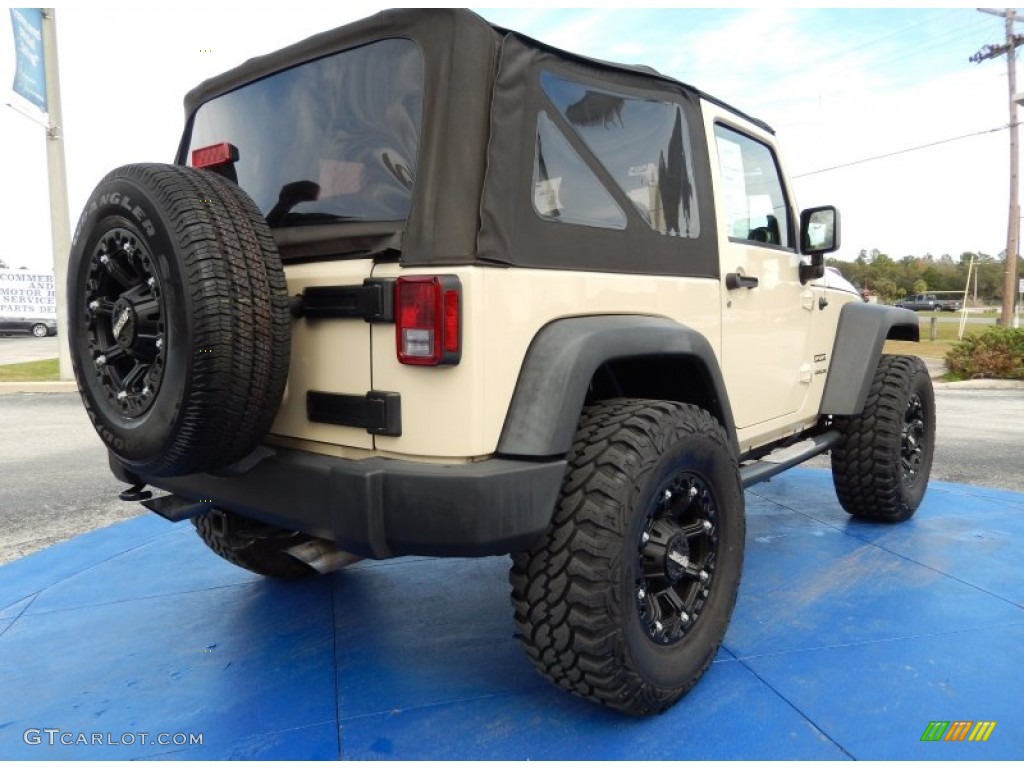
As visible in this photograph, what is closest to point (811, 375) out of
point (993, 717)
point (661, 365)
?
point (661, 365)

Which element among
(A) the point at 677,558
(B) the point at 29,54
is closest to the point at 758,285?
(A) the point at 677,558

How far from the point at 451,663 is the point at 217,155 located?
1.97m

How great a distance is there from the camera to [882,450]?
3.80 meters

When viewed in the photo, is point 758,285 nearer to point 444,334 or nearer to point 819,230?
point 819,230

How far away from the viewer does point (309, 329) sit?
2119 millimetres

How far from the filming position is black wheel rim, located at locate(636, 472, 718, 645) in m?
2.22

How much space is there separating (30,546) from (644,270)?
3.78 m

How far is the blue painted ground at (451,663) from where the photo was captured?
6.95ft

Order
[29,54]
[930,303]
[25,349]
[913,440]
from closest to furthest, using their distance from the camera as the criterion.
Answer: [913,440] → [29,54] → [25,349] → [930,303]

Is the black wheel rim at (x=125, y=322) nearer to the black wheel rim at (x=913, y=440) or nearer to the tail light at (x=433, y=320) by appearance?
the tail light at (x=433, y=320)

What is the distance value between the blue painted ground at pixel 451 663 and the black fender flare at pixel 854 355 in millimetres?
742

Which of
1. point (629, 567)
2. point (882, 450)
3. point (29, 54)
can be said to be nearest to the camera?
point (629, 567)

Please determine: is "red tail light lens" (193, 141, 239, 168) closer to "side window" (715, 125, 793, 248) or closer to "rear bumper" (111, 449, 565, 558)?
"rear bumper" (111, 449, 565, 558)

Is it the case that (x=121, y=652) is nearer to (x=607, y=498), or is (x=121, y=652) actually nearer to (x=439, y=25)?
(x=607, y=498)
